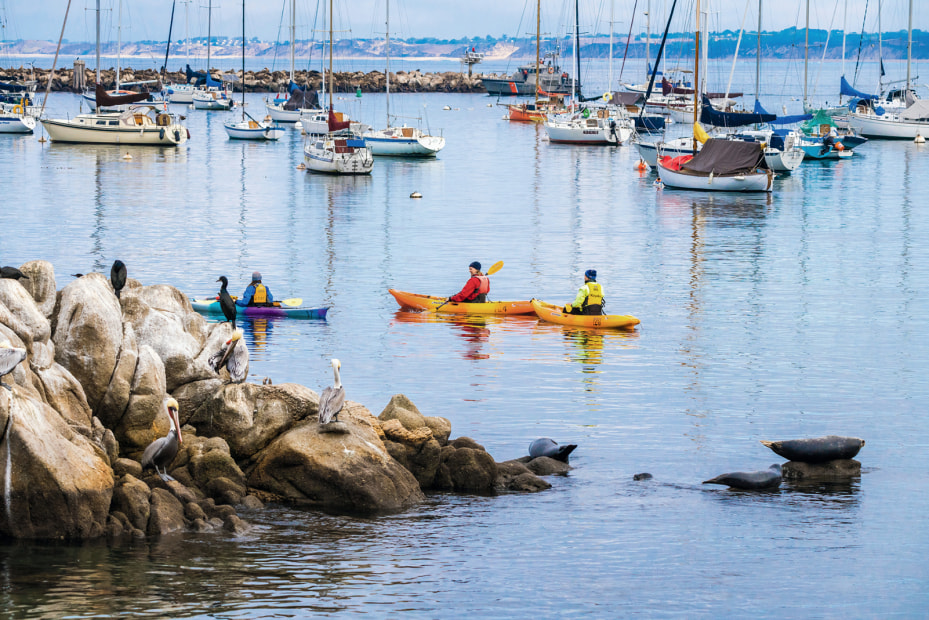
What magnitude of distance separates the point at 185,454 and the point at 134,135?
235ft

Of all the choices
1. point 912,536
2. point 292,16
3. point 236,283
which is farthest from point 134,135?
point 912,536

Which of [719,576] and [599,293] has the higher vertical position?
[599,293]

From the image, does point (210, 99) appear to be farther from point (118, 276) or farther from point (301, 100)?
point (118, 276)

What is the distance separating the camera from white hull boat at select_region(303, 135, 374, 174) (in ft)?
228

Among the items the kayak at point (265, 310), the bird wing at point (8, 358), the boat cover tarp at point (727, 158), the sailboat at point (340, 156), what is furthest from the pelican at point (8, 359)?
the sailboat at point (340, 156)

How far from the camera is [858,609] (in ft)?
49.0

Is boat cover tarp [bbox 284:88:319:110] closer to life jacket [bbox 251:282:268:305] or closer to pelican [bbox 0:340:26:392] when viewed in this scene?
life jacket [bbox 251:282:268:305]

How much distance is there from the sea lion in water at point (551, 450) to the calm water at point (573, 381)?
399mm

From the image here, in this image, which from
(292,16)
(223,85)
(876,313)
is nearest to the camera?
(876,313)

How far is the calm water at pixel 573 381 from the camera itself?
15227 mm

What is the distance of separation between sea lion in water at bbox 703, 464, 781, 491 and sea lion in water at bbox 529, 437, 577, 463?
7.90 feet

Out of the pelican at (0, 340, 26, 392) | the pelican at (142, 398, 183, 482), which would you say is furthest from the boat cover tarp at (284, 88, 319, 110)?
the pelican at (0, 340, 26, 392)

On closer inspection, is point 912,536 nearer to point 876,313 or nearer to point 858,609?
point 858,609

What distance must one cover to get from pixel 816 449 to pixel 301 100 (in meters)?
98.5
